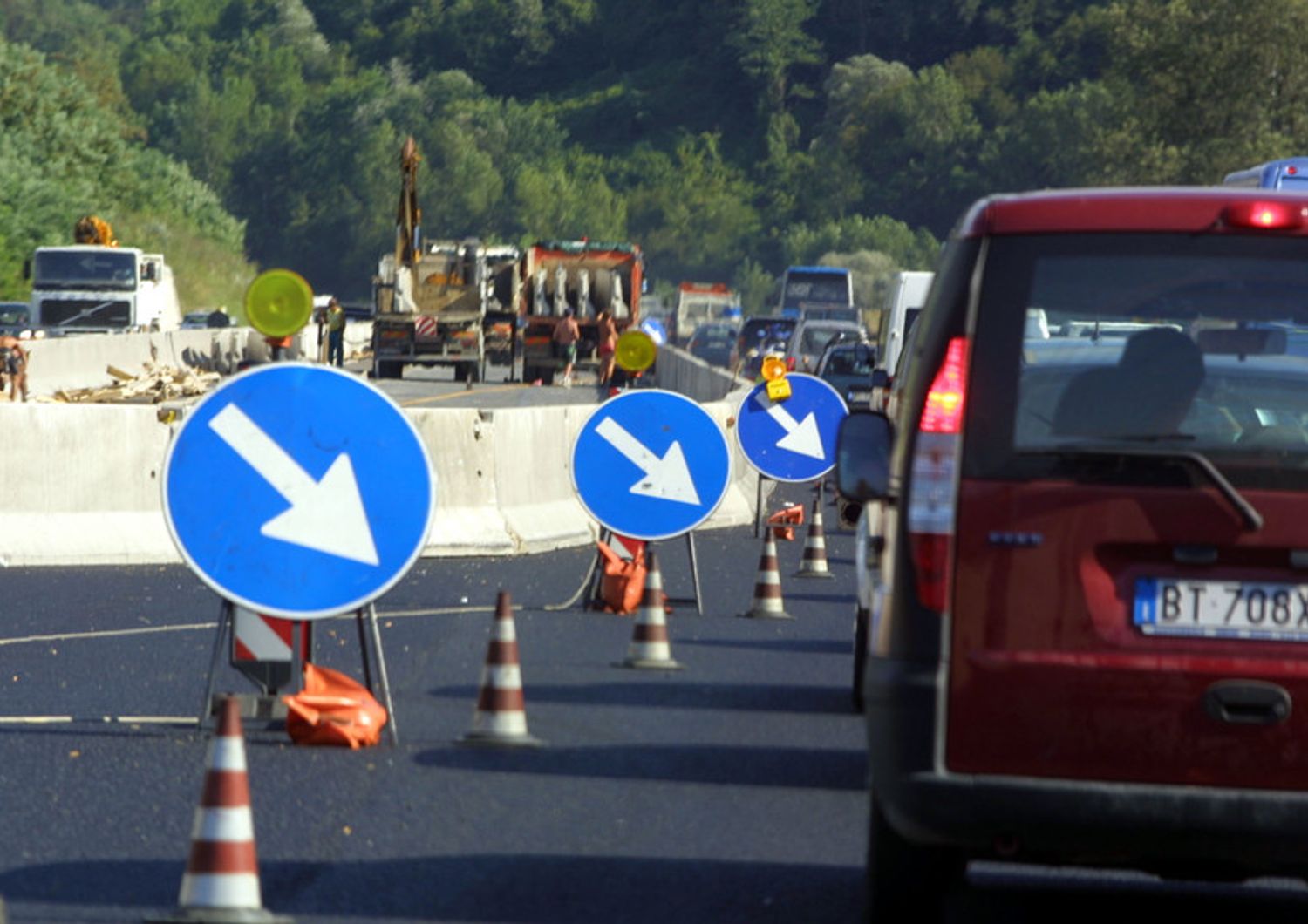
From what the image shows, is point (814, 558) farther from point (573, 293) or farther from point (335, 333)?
point (573, 293)

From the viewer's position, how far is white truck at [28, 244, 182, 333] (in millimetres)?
49688

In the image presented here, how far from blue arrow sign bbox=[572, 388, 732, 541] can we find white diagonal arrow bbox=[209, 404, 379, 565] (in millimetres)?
4776

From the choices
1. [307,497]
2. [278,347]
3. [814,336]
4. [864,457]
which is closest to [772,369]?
[278,347]

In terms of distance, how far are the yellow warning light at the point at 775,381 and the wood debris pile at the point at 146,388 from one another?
844 inches

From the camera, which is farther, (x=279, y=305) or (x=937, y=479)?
(x=279, y=305)

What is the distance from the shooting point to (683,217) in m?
164

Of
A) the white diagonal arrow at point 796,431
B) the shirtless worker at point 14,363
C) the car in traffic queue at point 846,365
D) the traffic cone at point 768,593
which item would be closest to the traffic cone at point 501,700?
the traffic cone at point 768,593

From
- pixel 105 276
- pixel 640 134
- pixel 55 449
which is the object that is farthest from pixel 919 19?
pixel 55 449

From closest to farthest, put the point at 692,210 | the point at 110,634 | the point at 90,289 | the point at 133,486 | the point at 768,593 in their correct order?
the point at 110,634 < the point at 768,593 < the point at 133,486 < the point at 90,289 < the point at 692,210

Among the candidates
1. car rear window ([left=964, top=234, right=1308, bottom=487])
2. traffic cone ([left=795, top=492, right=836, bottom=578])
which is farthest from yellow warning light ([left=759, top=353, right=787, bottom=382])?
car rear window ([left=964, top=234, right=1308, bottom=487])

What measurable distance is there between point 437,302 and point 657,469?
41146mm

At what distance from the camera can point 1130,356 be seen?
18.0 ft

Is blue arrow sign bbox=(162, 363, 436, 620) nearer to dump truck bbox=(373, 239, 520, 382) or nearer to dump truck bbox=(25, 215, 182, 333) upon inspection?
dump truck bbox=(25, 215, 182, 333)

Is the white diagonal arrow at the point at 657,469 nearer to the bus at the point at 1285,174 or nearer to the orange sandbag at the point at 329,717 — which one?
the orange sandbag at the point at 329,717
